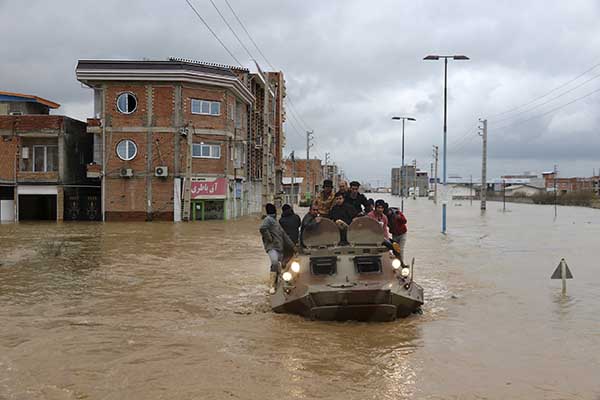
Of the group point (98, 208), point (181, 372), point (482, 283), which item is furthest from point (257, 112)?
point (181, 372)

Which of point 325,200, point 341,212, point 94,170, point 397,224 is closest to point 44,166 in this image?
point 94,170

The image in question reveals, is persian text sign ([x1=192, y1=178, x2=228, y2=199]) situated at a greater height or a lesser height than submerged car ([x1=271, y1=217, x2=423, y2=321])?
greater

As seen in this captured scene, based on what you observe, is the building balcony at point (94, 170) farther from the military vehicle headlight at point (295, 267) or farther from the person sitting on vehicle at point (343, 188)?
the military vehicle headlight at point (295, 267)

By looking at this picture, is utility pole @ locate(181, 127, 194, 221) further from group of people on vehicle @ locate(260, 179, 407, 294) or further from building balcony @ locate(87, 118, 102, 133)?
group of people on vehicle @ locate(260, 179, 407, 294)

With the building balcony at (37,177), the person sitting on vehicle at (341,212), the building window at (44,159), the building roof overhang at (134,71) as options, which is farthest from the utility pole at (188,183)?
the person sitting on vehicle at (341,212)

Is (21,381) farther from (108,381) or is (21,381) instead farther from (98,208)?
(98,208)

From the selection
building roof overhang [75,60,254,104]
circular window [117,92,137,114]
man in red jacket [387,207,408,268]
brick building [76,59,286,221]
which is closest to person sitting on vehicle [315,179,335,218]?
A: man in red jacket [387,207,408,268]

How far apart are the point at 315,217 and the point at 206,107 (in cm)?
2999

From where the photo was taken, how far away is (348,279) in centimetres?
961

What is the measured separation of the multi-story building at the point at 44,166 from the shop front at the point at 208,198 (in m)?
6.52

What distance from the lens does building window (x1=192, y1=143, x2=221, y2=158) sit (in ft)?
126

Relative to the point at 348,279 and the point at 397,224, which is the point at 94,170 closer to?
the point at 397,224

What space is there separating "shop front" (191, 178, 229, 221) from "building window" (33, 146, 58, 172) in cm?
930

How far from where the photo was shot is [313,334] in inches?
360
